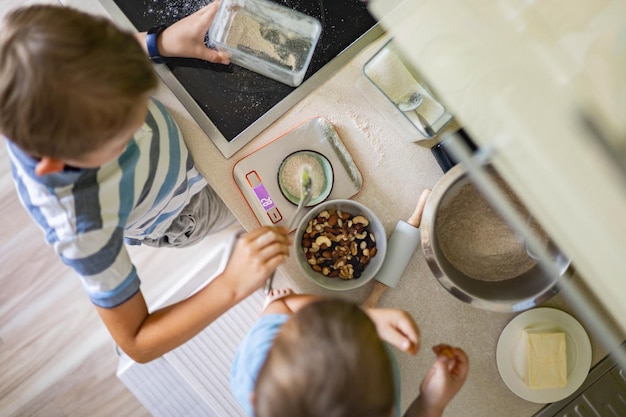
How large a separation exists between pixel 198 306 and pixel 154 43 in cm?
42

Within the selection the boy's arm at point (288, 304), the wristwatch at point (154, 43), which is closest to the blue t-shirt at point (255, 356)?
the boy's arm at point (288, 304)

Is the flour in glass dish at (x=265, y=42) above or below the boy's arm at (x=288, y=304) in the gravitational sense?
above

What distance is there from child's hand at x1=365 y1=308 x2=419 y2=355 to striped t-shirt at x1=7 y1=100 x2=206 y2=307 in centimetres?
35

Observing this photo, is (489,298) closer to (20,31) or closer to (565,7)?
(565,7)

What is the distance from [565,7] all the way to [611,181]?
0.58 feet

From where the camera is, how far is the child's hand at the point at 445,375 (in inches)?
28.5

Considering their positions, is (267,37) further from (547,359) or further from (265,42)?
(547,359)

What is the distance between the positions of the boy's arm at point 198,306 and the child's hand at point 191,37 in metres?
0.30

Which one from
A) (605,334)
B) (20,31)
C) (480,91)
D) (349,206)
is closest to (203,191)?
(349,206)

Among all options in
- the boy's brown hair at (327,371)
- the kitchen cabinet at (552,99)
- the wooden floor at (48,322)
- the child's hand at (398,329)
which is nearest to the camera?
the kitchen cabinet at (552,99)

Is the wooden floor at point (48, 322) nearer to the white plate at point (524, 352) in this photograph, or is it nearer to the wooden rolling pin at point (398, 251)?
the wooden rolling pin at point (398, 251)

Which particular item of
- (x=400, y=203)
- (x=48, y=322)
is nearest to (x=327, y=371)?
(x=400, y=203)

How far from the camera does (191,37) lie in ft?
2.65

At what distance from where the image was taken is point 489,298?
726mm
